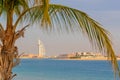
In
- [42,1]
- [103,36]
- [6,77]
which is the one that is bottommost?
[6,77]

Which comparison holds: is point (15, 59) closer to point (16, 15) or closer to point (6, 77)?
point (6, 77)

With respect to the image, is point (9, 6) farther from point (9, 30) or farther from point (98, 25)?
point (98, 25)

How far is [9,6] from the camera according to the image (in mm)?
6688

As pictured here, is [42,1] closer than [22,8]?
Yes

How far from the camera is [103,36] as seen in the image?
20.5 ft

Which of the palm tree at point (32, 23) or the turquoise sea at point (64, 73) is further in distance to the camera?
the turquoise sea at point (64, 73)

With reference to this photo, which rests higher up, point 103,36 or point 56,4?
point 56,4

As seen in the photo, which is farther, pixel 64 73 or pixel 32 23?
pixel 64 73

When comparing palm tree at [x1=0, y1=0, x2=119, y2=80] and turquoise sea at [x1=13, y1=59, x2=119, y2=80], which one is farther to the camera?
turquoise sea at [x1=13, y1=59, x2=119, y2=80]

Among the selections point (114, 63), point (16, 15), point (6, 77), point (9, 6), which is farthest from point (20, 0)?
point (114, 63)

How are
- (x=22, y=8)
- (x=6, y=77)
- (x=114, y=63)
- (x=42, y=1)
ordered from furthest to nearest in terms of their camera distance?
(x=22, y=8) < (x=6, y=77) < (x=114, y=63) < (x=42, y=1)

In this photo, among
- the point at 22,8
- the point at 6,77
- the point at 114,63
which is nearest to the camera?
the point at 114,63

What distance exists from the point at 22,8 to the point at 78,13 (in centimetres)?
115

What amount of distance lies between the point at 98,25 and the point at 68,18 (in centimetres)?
49
